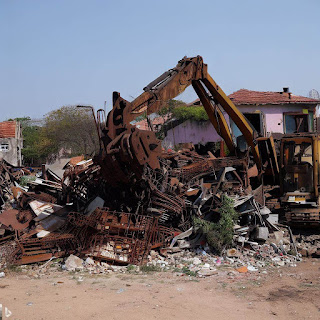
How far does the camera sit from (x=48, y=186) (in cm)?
1330

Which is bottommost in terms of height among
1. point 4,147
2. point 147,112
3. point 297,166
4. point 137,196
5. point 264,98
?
point 137,196

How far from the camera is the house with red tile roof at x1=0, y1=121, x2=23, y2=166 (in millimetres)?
42875

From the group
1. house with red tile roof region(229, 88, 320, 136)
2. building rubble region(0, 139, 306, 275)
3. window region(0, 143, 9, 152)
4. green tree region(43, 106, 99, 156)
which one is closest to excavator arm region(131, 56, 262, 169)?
building rubble region(0, 139, 306, 275)

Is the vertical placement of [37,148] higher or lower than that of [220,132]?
higher

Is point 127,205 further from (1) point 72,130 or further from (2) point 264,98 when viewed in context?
(1) point 72,130

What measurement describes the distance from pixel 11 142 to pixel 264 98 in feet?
87.6

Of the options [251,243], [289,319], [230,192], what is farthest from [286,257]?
[289,319]

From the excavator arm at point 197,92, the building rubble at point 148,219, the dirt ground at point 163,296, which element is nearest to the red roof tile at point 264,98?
the excavator arm at point 197,92

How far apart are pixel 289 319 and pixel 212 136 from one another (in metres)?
20.1

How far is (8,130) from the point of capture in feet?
148

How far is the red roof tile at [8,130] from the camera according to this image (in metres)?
44.8

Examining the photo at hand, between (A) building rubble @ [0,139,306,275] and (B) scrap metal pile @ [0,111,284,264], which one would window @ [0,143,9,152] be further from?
(A) building rubble @ [0,139,306,275]

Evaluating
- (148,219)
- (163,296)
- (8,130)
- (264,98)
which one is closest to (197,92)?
(148,219)

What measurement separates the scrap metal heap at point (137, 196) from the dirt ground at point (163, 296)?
97 cm
